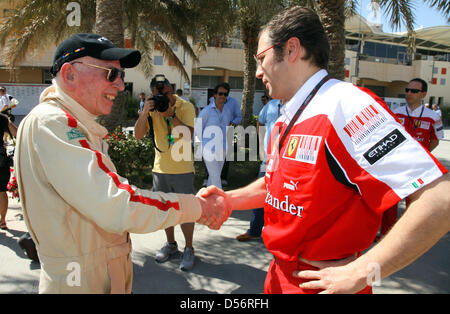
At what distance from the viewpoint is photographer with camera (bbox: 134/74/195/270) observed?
4.19 meters

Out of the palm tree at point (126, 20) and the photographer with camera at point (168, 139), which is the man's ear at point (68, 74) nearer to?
the photographer with camera at point (168, 139)

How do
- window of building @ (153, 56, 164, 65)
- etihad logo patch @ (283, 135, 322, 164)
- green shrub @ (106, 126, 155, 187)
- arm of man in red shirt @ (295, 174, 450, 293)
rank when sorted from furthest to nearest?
window of building @ (153, 56, 164, 65) → green shrub @ (106, 126, 155, 187) → etihad logo patch @ (283, 135, 322, 164) → arm of man in red shirt @ (295, 174, 450, 293)

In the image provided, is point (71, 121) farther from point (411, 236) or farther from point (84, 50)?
point (411, 236)

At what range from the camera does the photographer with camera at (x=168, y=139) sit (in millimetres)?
4191

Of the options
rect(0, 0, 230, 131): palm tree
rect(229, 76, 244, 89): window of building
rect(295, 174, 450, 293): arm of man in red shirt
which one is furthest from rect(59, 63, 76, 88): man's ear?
rect(229, 76, 244, 89): window of building

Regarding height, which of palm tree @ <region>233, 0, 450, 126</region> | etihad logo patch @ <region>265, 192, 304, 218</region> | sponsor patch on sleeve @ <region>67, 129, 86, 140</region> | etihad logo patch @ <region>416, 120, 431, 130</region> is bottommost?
etihad logo patch @ <region>265, 192, 304, 218</region>

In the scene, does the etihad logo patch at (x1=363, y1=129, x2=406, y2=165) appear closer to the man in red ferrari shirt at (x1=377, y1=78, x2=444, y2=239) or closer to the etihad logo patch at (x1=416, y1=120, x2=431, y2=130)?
the man in red ferrari shirt at (x1=377, y1=78, x2=444, y2=239)

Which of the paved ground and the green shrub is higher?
the green shrub

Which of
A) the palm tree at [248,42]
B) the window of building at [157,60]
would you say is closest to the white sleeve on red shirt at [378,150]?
the palm tree at [248,42]

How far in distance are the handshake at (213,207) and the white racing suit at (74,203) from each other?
1.30 ft

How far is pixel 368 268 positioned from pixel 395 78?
137 ft

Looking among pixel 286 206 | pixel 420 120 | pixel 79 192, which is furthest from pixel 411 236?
pixel 420 120

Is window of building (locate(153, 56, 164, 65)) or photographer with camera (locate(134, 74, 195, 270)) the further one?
window of building (locate(153, 56, 164, 65))

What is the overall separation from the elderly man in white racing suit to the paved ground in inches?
77.1
